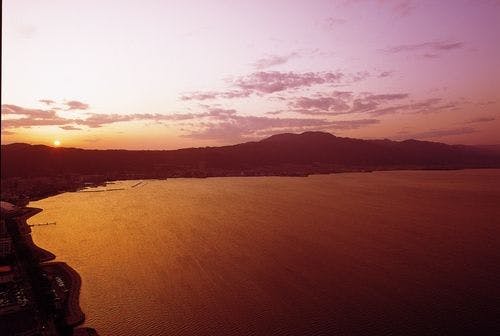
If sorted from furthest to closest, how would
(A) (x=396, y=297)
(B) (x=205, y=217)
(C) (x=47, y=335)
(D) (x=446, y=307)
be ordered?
(B) (x=205, y=217) < (A) (x=396, y=297) < (D) (x=446, y=307) < (C) (x=47, y=335)

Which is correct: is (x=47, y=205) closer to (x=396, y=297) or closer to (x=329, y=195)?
(x=329, y=195)

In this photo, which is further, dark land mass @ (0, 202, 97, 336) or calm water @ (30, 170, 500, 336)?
calm water @ (30, 170, 500, 336)

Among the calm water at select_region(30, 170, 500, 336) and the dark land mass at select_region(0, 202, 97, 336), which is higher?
the dark land mass at select_region(0, 202, 97, 336)

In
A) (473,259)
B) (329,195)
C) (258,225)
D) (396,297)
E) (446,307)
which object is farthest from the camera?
(329,195)

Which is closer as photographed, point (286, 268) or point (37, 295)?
point (37, 295)

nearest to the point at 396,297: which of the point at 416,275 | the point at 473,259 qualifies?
the point at 416,275

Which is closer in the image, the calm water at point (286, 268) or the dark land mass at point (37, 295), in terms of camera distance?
the dark land mass at point (37, 295)

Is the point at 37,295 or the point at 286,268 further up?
the point at 37,295

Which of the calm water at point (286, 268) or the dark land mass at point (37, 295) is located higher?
the dark land mass at point (37, 295)
